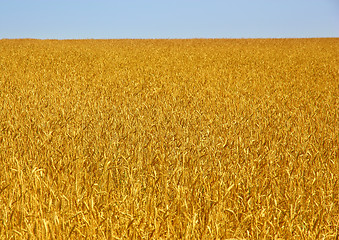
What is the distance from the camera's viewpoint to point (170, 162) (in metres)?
3.17

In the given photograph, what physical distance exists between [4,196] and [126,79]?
706 cm

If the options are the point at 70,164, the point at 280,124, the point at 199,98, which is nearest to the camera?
the point at 70,164

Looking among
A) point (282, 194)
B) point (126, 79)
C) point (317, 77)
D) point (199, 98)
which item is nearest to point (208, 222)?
point (282, 194)

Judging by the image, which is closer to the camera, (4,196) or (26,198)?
(26,198)

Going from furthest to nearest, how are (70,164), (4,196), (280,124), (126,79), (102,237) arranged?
(126,79) → (280,124) → (70,164) → (4,196) → (102,237)

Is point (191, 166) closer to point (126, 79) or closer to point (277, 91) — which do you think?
point (277, 91)

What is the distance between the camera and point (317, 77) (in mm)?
10539

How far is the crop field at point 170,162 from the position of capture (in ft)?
6.67

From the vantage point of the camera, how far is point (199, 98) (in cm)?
677

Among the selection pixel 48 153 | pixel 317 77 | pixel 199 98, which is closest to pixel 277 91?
pixel 199 98

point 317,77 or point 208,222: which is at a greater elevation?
point 317,77

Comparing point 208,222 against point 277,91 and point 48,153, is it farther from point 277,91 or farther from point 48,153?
point 277,91

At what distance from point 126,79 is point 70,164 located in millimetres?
6684

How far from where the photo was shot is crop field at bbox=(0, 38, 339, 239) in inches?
80.0
